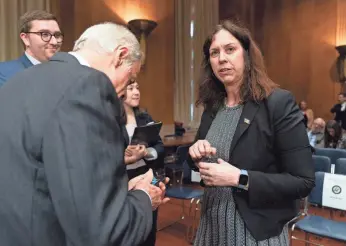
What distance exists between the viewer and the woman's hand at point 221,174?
1.16 meters

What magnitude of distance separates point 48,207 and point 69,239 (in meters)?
0.10

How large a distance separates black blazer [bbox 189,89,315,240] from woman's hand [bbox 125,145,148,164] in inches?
39.9

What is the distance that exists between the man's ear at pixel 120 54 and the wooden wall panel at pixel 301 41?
8.50 m

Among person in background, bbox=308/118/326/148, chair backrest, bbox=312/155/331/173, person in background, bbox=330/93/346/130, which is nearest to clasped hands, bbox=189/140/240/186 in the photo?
chair backrest, bbox=312/155/331/173

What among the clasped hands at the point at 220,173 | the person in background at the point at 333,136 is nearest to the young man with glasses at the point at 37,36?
the clasped hands at the point at 220,173

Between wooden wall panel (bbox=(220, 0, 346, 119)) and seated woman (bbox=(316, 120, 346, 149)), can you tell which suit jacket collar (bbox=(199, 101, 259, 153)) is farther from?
wooden wall panel (bbox=(220, 0, 346, 119))

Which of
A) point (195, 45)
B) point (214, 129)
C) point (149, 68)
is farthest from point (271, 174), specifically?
point (195, 45)

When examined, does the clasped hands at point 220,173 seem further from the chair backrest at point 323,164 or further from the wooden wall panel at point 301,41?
the wooden wall panel at point 301,41

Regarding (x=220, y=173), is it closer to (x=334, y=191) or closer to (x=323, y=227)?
(x=323, y=227)

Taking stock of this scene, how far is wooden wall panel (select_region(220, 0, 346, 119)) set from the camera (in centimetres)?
847

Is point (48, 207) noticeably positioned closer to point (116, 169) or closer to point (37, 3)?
point (116, 169)

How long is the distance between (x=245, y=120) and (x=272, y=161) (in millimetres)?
193

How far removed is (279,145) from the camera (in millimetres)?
1198

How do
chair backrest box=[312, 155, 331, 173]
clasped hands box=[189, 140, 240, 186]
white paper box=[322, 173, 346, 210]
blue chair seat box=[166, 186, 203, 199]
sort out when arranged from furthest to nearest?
1. chair backrest box=[312, 155, 331, 173]
2. blue chair seat box=[166, 186, 203, 199]
3. white paper box=[322, 173, 346, 210]
4. clasped hands box=[189, 140, 240, 186]
